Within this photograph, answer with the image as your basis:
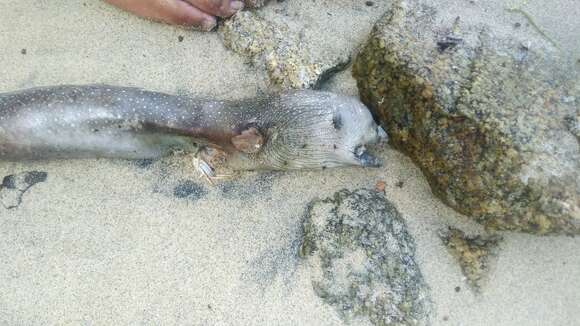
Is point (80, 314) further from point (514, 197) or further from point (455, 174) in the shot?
point (514, 197)

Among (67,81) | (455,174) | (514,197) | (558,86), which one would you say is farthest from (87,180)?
(558,86)

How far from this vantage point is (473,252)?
3264mm

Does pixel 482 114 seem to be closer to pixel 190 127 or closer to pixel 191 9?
pixel 190 127

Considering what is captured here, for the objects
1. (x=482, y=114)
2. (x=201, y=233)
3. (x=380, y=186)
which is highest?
(x=482, y=114)

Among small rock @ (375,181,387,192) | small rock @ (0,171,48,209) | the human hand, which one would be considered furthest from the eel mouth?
small rock @ (0,171,48,209)

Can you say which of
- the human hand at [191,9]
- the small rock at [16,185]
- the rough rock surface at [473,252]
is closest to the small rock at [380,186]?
the rough rock surface at [473,252]

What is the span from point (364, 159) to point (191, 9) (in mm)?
1687

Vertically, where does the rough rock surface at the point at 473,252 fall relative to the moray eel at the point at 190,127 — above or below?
below

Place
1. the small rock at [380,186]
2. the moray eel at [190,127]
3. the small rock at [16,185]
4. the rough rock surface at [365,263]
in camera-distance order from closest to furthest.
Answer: the rough rock surface at [365,263]
the moray eel at [190,127]
the small rock at [380,186]
the small rock at [16,185]

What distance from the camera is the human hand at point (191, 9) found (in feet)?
12.8

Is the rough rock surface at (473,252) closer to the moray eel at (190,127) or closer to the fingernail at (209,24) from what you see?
the moray eel at (190,127)

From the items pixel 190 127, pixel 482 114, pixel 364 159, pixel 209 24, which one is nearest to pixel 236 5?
pixel 209 24

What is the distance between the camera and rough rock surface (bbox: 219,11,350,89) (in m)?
3.66

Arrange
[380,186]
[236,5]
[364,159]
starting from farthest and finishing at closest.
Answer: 1. [236,5]
2. [380,186]
3. [364,159]
